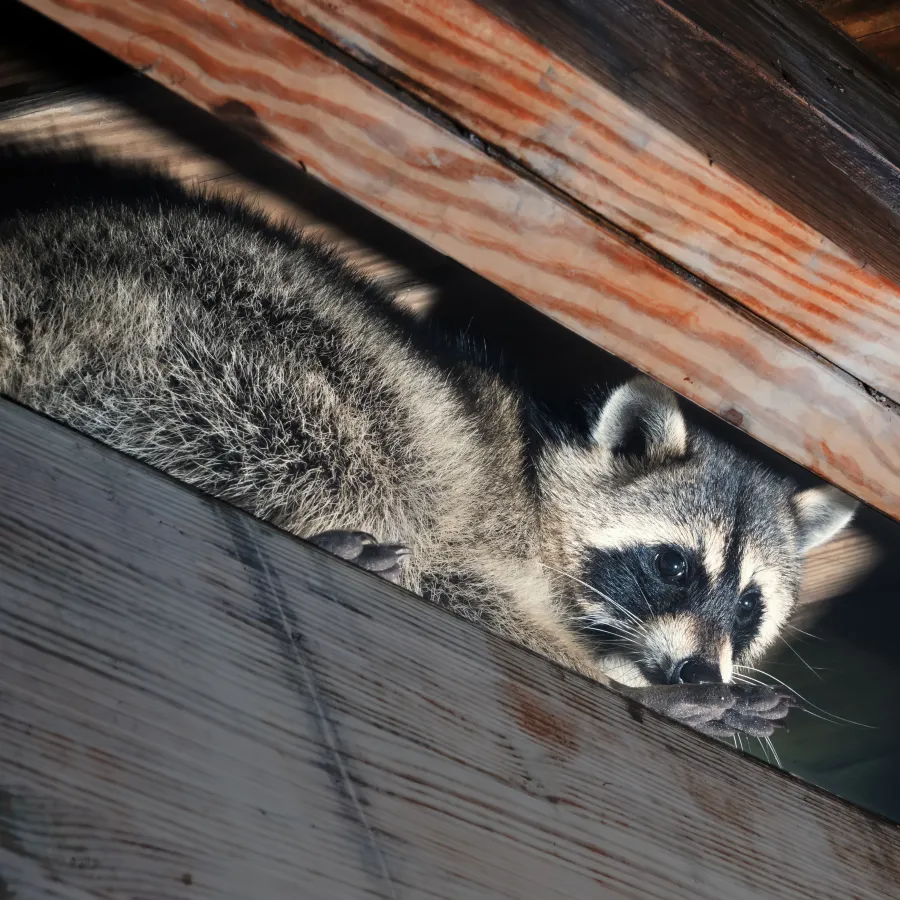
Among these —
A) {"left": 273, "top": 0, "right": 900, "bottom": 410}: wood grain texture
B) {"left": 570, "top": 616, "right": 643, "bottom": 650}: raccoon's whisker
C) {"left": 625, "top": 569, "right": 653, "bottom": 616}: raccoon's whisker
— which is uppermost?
{"left": 273, "top": 0, "right": 900, "bottom": 410}: wood grain texture

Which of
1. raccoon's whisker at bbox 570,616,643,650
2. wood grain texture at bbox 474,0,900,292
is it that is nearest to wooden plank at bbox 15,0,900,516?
wood grain texture at bbox 474,0,900,292

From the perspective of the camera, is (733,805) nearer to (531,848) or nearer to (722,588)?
(531,848)

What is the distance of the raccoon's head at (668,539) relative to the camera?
2.43 meters

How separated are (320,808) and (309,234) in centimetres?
147

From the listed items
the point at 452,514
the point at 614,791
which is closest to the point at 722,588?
the point at 452,514

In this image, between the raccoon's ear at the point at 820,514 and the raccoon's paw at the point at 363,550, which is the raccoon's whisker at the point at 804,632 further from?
the raccoon's paw at the point at 363,550

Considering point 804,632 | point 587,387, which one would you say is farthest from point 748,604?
point 587,387

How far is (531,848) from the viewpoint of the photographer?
845mm

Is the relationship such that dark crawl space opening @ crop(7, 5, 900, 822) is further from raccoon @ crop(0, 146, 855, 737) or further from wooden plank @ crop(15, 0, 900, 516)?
wooden plank @ crop(15, 0, 900, 516)

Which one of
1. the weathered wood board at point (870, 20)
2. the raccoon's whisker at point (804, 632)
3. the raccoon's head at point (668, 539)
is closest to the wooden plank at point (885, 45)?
the weathered wood board at point (870, 20)

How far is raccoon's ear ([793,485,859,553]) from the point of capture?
266 centimetres

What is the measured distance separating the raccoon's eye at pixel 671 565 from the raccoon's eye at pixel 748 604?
22cm

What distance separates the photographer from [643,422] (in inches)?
103

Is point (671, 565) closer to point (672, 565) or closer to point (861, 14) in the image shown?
point (672, 565)
